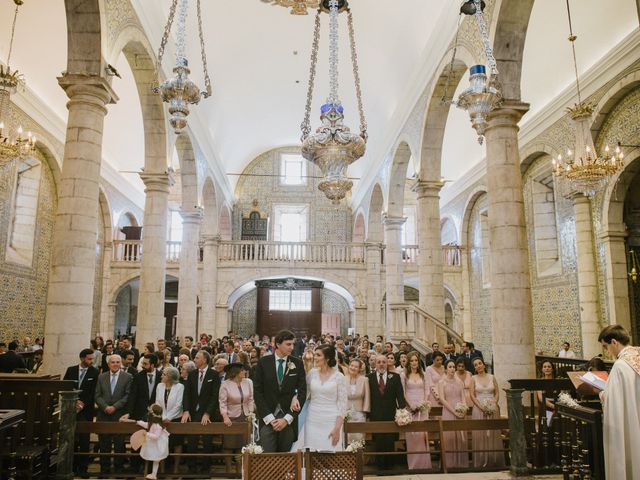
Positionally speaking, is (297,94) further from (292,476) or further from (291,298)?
(292,476)

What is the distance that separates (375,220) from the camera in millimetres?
21953

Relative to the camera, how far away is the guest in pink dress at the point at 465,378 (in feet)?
22.4

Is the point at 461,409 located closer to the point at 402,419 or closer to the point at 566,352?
the point at 402,419

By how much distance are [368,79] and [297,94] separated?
185 inches

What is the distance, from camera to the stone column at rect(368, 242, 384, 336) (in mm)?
21219

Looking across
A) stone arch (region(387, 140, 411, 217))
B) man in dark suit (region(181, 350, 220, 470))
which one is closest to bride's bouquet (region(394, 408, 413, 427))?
man in dark suit (region(181, 350, 220, 470))

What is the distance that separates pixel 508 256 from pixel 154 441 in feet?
17.8

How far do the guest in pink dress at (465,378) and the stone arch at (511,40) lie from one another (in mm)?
4184

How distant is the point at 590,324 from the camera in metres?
11.4

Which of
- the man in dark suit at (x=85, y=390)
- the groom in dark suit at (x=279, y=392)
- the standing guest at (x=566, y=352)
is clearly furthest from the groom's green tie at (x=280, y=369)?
the standing guest at (x=566, y=352)

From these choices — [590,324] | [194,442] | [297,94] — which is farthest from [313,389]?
[297,94]

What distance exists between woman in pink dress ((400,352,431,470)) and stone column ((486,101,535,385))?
135 centimetres

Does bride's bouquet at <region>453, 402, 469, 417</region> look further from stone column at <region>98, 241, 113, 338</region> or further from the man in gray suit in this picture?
stone column at <region>98, 241, 113, 338</region>

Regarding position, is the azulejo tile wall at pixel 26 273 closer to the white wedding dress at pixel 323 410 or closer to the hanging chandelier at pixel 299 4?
the hanging chandelier at pixel 299 4
